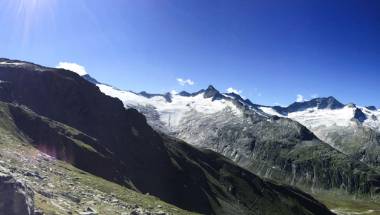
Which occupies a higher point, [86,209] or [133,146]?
[133,146]

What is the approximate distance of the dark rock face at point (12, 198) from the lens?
26.6 m

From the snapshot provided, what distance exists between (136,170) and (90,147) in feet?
118

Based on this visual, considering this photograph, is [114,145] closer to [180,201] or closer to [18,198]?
[180,201]

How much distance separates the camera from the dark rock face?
2658cm

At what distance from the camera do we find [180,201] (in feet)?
638

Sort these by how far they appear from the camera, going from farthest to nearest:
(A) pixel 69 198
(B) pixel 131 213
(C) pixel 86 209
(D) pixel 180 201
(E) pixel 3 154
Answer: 1. (D) pixel 180 201
2. (E) pixel 3 154
3. (B) pixel 131 213
4. (A) pixel 69 198
5. (C) pixel 86 209

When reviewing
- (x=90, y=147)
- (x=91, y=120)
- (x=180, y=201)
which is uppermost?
(x=91, y=120)

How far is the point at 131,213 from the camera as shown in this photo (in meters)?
57.3

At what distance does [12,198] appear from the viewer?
27.0m

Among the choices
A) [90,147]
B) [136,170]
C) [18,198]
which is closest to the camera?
[18,198]

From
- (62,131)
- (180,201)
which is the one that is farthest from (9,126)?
(180,201)

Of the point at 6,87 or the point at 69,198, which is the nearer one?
the point at 69,198

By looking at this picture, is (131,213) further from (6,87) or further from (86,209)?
(6,87)

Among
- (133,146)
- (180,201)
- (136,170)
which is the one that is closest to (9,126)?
(136,170)
